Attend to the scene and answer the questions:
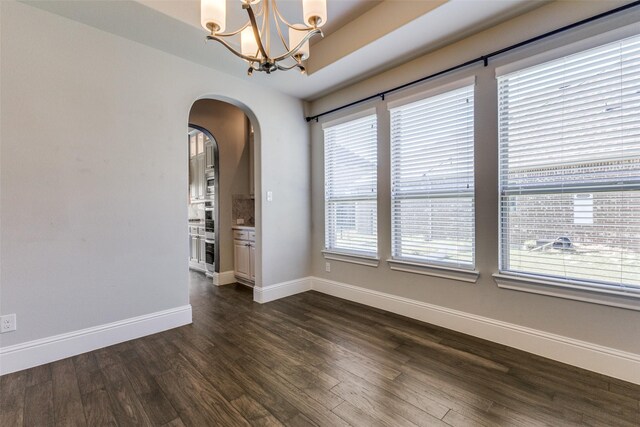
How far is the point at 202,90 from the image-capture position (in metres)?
2.96

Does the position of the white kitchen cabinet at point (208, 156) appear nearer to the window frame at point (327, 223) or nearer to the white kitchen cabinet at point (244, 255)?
the white kitchen cabinet at point (244, 255)

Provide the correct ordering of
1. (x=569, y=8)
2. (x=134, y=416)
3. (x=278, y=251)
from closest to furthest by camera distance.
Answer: (x=134, y=416) → (x=569, y=8) → (x=278, y=251)

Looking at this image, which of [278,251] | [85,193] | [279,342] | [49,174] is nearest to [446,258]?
[279,342]

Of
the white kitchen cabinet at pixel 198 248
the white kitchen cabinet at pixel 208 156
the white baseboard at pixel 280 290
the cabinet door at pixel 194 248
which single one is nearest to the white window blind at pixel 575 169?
the white baseboard at pixel 280 290

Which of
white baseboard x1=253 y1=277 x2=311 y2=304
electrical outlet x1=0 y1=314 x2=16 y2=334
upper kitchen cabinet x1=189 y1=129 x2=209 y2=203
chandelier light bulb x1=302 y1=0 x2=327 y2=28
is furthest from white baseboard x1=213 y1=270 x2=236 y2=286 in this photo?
chandelier light bulb x1=302 y1=0 x2=327 y2=28

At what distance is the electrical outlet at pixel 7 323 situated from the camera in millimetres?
1978

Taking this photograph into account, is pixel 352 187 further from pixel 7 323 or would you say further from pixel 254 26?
pixel 7 323

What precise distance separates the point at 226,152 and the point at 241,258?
1.69 metres

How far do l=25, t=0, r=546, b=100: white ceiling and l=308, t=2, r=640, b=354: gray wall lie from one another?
0.41ft

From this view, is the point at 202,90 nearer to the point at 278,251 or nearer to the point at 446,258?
the point at 278,251

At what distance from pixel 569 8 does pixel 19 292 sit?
14.7 ft

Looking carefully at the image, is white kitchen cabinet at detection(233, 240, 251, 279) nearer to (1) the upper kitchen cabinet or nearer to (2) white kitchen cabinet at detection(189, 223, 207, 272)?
(2) white kitchen cabinet at detection(189, 223, 207, 272)

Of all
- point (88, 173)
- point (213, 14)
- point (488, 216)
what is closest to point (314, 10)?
point (213, 14)

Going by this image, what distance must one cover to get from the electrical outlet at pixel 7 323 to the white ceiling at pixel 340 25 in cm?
229
